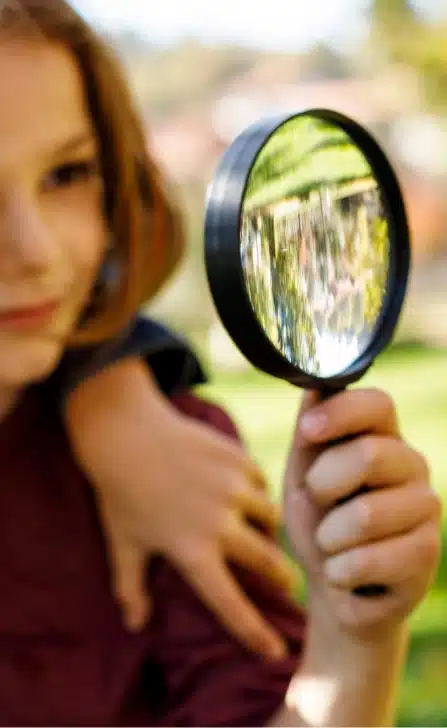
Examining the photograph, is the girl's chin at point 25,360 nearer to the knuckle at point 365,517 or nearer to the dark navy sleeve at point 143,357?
the dark navy sleeve at point 143,357

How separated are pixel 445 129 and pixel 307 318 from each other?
432 cm

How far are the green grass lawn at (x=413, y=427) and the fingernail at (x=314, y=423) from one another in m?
0.73

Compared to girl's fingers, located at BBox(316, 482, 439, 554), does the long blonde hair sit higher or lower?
higher

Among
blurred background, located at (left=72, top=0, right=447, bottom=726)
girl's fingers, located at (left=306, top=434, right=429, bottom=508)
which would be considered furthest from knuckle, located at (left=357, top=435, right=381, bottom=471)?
blurred background, located at (left=72, top=0, right=447, bottom=726)

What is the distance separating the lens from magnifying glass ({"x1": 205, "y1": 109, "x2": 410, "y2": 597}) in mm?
629

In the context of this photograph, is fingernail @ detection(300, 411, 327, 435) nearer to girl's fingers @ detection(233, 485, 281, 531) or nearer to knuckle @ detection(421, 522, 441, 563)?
knuckle @ detection(421, 522, 441, 563)

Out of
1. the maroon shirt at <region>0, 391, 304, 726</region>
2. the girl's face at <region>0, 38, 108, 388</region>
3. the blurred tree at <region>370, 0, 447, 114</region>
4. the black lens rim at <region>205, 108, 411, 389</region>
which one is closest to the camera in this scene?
the black lens rim at <region>205, 108, 411, 389</region>

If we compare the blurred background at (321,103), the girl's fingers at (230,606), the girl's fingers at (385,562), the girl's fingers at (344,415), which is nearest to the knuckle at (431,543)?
the girl's fingers at (385,562)

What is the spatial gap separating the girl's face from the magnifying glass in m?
0.28

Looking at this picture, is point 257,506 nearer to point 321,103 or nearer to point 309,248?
point 309,248

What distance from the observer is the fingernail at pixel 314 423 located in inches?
A: 27.5

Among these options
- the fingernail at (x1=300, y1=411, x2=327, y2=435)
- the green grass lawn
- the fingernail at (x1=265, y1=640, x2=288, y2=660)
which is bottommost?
the green grass lawn

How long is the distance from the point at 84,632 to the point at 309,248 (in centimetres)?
55

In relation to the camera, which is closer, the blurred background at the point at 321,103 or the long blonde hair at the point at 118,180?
the long blonde hair at the point at 118,180
